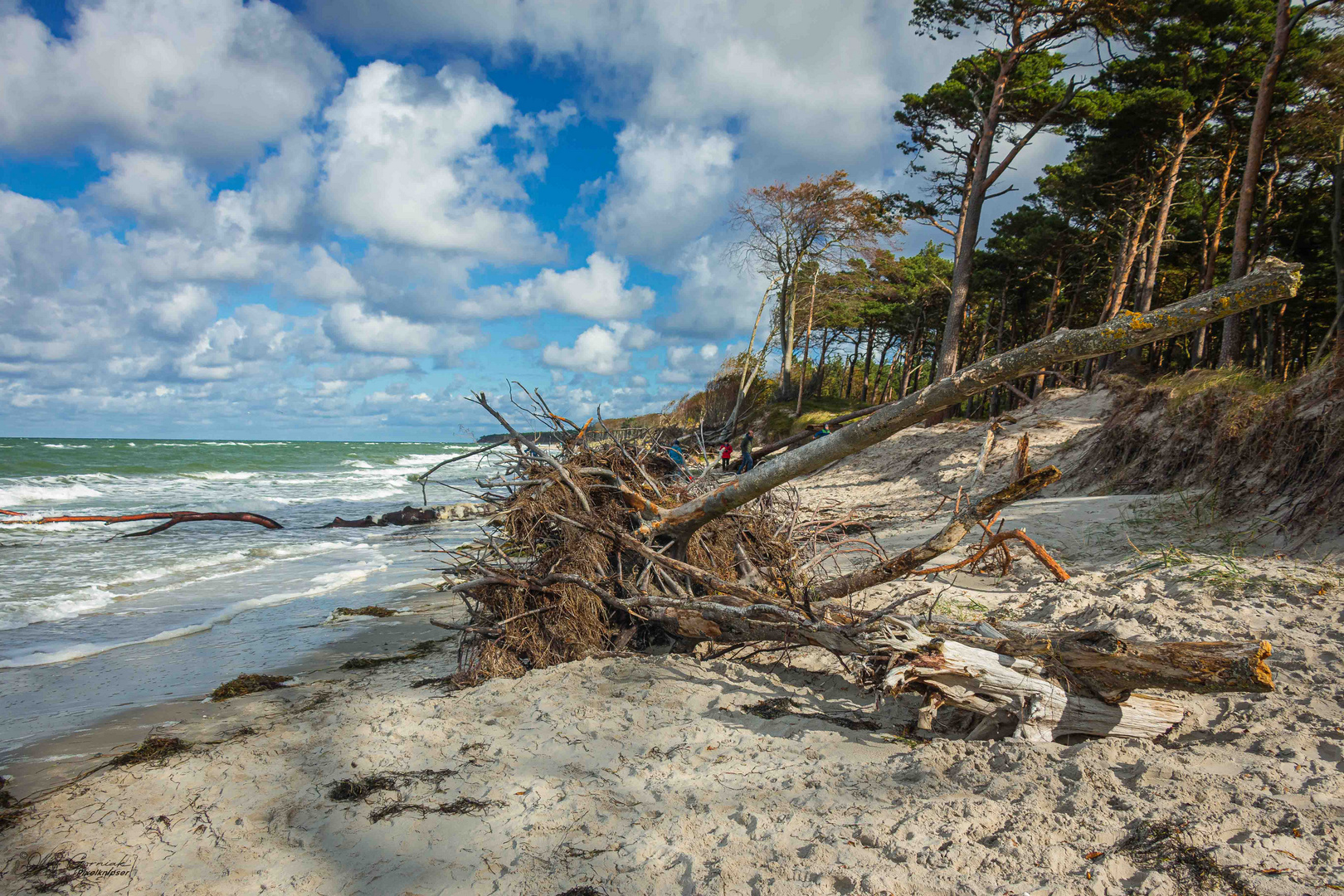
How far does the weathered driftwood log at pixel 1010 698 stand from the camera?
2.87m

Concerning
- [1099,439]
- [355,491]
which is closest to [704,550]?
[1099,439]

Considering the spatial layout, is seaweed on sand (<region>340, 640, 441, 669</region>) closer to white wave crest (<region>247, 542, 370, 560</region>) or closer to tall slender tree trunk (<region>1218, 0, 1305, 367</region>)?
white wave crest (<region>247, 542, 370, 560</region>)

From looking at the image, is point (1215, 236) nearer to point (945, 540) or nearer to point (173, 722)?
point (945, 540)

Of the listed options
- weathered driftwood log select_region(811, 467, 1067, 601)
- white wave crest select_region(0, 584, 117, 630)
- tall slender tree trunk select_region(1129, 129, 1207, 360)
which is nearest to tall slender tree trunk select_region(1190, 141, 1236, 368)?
tall slender tree trunk select_region(1129, 129, 1207, 360)

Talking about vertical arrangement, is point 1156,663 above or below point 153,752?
above

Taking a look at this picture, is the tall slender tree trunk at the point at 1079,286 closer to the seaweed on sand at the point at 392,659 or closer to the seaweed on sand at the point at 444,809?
the seaweed on sand at the point at 392,659

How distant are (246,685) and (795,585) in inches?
167

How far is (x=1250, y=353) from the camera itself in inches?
862

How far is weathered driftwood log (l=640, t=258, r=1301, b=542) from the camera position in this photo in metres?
2.48

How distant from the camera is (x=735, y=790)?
9.50ft

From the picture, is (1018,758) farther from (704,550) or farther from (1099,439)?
(1099,439)

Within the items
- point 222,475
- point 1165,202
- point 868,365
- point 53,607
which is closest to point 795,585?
point 53,607

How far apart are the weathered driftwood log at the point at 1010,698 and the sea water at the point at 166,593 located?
501cm

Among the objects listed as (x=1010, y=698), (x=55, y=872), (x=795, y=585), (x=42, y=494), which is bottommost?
(x=55, y=872)
